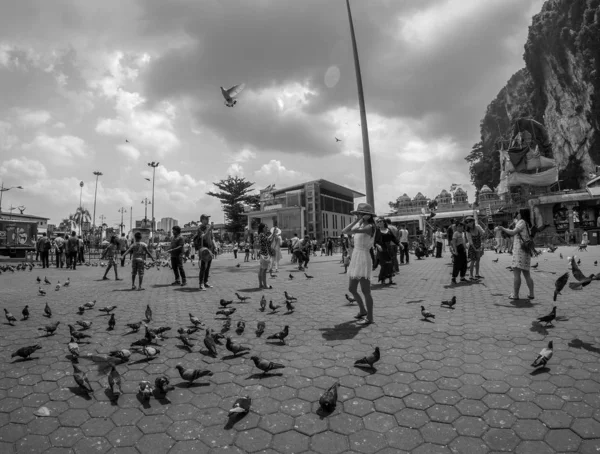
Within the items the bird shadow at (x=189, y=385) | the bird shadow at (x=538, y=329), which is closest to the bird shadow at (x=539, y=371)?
the bird shadow at (x=538, y=329)

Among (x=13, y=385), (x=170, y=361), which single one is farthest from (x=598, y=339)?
(x=13, y=385)

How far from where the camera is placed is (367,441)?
2357 mm

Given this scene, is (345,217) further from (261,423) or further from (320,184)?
(261,423)

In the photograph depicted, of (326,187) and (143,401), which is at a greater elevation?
(326,187)

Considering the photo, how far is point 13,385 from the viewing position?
126 inches

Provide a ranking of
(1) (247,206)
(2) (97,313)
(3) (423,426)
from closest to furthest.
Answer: (3) (423,426) < (2) (97,313) < (1) (247,206)

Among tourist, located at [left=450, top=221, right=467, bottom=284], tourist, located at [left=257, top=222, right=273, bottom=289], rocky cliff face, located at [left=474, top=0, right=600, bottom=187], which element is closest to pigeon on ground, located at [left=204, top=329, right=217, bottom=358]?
tourist, located at [left=257, top=222, right=273, bottom=289]

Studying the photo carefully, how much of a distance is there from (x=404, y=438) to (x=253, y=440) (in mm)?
1112

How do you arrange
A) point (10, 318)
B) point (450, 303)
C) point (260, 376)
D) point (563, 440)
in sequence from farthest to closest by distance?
point (450, 303) → point (10, 318) → point (260, 376) → point (563, 440)

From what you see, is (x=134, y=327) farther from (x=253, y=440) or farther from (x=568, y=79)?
(x=568, y=79)

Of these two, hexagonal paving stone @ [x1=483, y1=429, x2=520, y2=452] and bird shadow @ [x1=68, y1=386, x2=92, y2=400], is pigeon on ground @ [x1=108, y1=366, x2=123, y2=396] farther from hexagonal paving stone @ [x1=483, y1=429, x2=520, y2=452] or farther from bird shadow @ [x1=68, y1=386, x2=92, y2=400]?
hexagonal paving stone @ [x1=483, y1=429, x2=520, y2=452]

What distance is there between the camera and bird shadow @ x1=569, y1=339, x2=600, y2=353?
3688 millimetres

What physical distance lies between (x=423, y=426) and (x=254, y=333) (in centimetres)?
285

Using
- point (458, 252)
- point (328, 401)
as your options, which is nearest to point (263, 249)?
point (458, 252)
